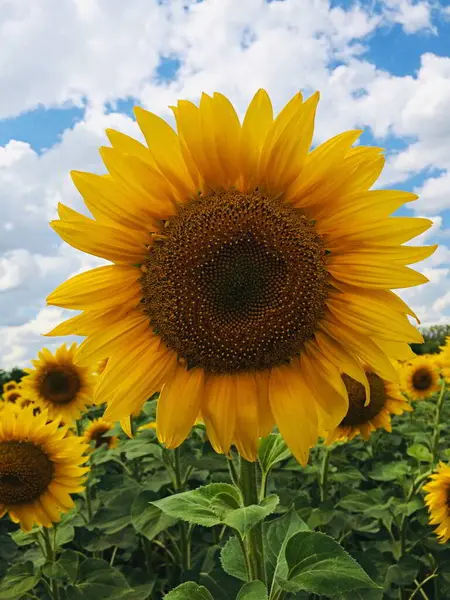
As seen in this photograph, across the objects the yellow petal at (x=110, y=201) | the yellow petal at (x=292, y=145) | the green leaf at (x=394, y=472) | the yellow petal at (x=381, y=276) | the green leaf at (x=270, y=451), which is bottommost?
the green leaf at (x=394, y=472)

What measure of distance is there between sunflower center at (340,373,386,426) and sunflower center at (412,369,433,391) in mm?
3147

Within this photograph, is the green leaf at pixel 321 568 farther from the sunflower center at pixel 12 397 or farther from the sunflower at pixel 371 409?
the sunflower center at pixel 12 397

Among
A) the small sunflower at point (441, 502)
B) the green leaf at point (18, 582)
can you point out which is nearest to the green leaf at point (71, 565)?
the green leaf at point (18, 582)

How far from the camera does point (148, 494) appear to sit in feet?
14.0

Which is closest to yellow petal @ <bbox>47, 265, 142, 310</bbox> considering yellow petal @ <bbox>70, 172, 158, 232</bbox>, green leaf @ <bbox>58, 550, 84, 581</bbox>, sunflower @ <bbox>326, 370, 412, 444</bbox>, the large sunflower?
the large sunflower

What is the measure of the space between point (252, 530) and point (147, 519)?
187cm

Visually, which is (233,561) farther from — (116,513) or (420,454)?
(420,454)

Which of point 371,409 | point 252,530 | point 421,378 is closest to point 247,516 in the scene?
point 252,530

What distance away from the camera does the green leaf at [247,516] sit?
201 centimetres

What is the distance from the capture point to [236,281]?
2.36 meters

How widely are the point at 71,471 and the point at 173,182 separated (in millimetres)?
3242

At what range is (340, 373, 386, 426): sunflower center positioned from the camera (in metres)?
5.00

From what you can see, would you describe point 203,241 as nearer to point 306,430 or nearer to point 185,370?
point 185,370

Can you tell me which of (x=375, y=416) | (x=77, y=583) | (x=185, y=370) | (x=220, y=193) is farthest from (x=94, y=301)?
(x=375, y=416)
